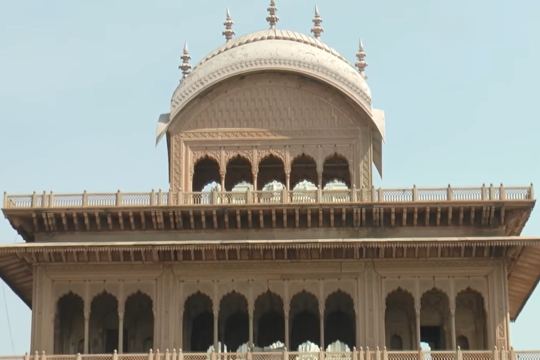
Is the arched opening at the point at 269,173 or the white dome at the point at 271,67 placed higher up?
the white dome at the point at 271,67

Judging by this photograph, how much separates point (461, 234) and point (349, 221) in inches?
99.5

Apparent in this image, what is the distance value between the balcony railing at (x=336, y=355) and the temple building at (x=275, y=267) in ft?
0.21

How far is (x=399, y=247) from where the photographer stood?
35156mm

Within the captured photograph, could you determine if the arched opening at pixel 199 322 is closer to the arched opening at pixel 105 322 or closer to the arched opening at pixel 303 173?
the arched opening at pixel 105 322

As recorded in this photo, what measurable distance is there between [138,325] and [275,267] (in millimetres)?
3741

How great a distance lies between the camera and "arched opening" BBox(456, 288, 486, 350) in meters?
36.1

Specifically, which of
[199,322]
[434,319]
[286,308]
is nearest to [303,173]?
[199,322]

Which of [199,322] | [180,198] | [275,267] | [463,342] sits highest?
[180,198]

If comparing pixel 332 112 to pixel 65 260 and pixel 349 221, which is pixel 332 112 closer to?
pixel 349 221

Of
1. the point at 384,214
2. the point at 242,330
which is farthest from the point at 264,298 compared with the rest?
the point at 384,214

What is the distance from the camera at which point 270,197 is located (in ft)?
120

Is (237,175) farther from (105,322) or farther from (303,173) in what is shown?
(105,322)

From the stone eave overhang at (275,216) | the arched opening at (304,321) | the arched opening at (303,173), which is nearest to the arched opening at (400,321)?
the arched opening at (304,321)

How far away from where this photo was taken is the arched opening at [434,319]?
3644 centimetres
